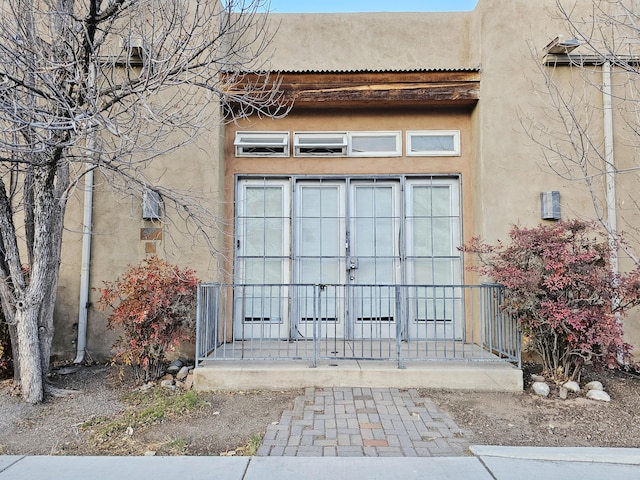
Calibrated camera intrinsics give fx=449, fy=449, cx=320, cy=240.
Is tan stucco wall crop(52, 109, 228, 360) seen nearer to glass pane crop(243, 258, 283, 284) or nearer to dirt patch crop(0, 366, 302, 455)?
glass pane crop(243, 258, 283, 284)

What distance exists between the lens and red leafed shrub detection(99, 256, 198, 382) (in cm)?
483

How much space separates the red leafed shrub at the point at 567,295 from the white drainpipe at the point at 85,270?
16.8ft

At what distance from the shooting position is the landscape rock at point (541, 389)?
15.4 ft

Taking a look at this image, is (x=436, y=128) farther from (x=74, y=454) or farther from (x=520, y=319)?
(x=74, y=454)

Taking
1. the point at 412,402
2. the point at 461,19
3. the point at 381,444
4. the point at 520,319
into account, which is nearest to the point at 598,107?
the point at 461,19

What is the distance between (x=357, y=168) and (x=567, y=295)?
3.22 m

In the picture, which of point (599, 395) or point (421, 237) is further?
point (421, 237)

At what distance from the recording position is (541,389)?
4.71m

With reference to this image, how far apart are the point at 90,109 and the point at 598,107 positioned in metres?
6.22

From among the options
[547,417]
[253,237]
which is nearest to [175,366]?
[253,237]

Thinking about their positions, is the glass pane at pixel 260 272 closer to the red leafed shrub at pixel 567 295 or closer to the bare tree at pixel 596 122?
the red leafed shrub at pixel 567 295

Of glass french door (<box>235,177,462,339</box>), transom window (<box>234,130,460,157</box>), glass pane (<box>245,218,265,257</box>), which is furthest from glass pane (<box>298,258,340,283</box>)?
transom window (<box>234,130,460,157</box>)

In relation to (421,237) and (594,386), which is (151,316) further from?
(594,386)

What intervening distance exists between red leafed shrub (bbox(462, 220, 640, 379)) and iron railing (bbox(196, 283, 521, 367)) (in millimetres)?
482
